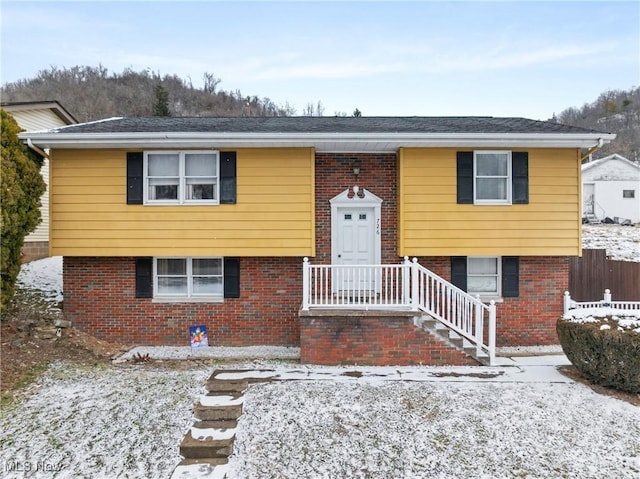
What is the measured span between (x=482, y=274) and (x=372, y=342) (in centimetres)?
338

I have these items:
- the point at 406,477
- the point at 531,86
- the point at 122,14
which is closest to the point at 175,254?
the point at 406,477

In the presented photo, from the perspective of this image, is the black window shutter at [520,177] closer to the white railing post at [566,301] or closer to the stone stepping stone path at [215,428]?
the white railing post at [566,301]

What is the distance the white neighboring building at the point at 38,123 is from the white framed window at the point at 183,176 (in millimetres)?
7320

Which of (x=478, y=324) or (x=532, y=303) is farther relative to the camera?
(x=532, y=303)

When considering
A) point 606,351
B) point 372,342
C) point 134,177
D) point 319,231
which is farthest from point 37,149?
point 606,351

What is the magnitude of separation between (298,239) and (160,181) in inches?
127

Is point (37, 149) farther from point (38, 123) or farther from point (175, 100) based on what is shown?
point (175, 100)

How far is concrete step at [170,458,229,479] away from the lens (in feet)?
13.4

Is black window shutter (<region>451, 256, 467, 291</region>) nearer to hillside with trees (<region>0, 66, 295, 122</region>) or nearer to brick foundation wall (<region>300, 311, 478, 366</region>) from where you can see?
brick foundation wall (<region>300, 311, 478, 366</region>)

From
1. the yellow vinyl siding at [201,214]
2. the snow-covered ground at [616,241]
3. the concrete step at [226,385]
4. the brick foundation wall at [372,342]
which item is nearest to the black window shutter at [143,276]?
the yellow vinyl siding at [201,214]

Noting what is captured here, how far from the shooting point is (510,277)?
8570mm

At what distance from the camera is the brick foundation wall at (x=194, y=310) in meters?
8.44

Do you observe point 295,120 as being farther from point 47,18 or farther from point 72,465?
point 47,18

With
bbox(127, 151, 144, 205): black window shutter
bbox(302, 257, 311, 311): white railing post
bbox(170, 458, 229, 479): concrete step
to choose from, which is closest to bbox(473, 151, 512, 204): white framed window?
bbox(302, 257, 311, 311): white railing post
